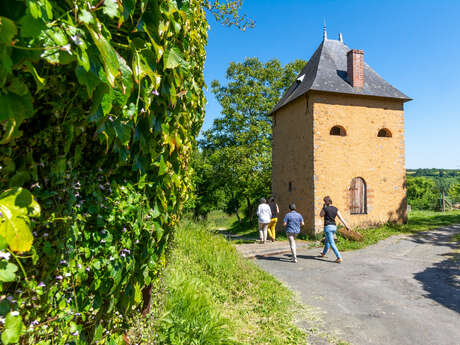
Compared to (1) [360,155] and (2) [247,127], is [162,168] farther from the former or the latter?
(2) [247,127]

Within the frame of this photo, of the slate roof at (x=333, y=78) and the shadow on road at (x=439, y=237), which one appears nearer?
the shadow on road at (x=439, y=237)

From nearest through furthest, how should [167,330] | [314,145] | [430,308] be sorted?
[167,330]
[430,308]
[314,145]

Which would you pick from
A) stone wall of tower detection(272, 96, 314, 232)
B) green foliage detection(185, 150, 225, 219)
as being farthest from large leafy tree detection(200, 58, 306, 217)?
stone wall of tower detection(272, 96, 314, 232)

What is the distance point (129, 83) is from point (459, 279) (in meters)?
9.01

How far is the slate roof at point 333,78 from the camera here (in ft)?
46.7

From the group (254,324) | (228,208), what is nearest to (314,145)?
(254,324)

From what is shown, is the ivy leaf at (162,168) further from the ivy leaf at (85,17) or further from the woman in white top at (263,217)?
the woman in white top at (263,217)

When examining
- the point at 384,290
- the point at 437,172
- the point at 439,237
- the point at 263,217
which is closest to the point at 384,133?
the point at 439,237

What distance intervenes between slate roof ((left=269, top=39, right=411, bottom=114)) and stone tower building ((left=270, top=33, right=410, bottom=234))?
55 millimetres

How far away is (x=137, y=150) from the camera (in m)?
1.85

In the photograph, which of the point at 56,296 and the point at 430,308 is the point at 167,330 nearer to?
the point at 56,296

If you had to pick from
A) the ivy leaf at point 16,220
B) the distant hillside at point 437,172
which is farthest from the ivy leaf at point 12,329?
the distant hillside at point 437,172

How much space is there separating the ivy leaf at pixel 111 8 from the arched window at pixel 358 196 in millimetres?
14548

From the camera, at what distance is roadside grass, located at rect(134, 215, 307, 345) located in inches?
114
